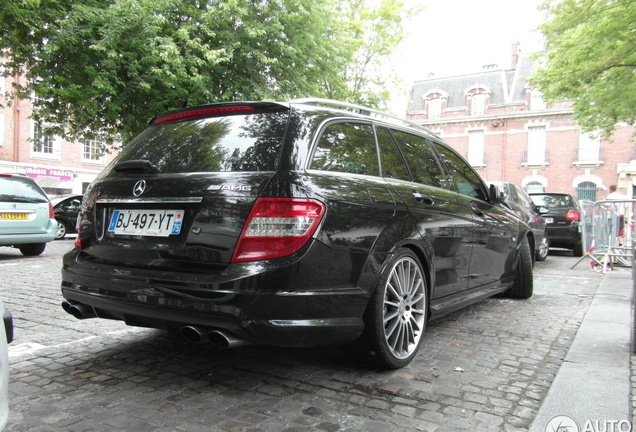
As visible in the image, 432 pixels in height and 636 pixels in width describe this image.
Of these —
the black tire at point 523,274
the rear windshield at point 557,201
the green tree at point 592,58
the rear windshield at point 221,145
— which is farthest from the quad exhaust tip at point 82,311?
the green tree at point 592,58

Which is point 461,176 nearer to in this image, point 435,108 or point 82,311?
point 82,311

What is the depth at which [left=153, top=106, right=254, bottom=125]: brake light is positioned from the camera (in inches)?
116

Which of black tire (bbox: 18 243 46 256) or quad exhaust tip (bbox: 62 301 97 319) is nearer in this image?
quad exhaust tip (bbox: 62 301 97 319)

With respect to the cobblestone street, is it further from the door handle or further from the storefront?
the storefront

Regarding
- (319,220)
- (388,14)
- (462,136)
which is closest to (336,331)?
(319,220)

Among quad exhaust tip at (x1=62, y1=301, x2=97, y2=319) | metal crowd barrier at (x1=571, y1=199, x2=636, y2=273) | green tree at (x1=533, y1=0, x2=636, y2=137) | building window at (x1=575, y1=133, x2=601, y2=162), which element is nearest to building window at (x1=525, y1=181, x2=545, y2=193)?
building window at (x1=575, y1=133, x2=601, y2=162)

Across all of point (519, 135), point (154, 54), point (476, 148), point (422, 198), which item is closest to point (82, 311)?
point (422, 198)

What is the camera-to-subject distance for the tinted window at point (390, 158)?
3.36 meters

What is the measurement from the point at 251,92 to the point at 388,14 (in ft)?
40.6

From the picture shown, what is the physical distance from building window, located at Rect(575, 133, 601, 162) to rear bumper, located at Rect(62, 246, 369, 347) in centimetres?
3759

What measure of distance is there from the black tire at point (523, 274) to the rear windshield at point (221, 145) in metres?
3.90

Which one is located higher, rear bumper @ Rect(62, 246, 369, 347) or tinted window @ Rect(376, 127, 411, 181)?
tinted window @ Rect(376, 127, 411, 181)

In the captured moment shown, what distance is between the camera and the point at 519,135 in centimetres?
3819

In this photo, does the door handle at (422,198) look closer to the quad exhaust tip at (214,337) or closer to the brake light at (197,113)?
the brake light at (197,113)
